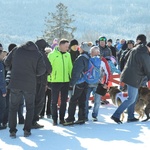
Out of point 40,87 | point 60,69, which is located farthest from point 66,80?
point 40,87

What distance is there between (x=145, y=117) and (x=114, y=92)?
0.93 meters

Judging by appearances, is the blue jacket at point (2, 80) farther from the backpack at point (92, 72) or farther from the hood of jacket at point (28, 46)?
the backpack at point (92, 72)

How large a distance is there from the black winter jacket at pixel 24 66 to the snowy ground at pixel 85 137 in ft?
2.91

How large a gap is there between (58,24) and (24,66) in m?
57.7

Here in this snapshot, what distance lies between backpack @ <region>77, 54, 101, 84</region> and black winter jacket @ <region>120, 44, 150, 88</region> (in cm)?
53

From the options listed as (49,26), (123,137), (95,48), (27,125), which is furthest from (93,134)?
(49,26)

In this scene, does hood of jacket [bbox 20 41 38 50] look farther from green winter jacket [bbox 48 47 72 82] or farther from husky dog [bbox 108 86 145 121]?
husky dog [bbox 108 86 145 121]

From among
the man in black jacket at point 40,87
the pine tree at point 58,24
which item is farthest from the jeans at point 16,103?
the pine tree at point 58,24

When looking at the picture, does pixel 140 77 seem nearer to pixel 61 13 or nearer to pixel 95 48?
pixel 95 48

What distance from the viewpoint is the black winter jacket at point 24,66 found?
20.6 ft

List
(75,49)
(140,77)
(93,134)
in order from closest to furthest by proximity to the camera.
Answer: (93,134) < (140,77) < (75,49)

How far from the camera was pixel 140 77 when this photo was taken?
24.3 feet

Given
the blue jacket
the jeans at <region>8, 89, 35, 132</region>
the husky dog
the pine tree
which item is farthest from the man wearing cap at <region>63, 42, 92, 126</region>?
the pine tree

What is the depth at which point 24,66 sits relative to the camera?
6.28 meters
